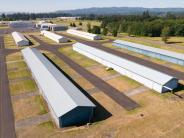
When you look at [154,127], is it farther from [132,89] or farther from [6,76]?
[6,76]

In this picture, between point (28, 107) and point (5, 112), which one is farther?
point (28, 107)

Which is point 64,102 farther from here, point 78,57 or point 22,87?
point 78,57

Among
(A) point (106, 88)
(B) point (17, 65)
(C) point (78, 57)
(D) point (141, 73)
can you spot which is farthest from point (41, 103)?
(C) point (78, 57)

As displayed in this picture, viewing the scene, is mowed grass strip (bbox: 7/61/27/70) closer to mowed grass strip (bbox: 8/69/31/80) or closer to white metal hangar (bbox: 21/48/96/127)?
mowed grass strip (bbox: 8/69/31/80)

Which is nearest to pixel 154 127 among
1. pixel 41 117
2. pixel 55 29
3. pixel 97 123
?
pixel 97 123

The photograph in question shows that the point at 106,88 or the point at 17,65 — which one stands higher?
the point at 17,65

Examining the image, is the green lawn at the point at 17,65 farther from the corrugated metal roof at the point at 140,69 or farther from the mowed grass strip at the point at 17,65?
the corrugated metal roof at the point at 140,69
